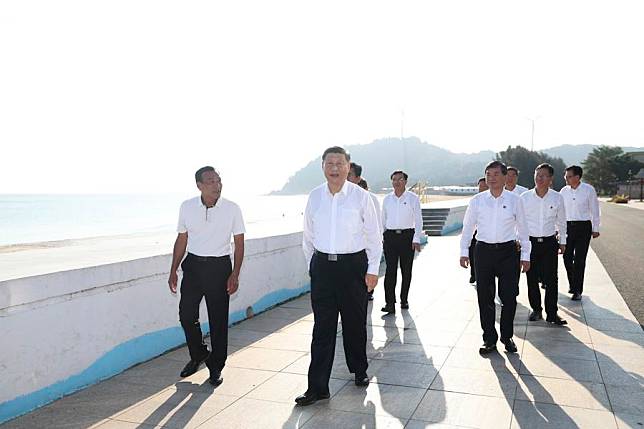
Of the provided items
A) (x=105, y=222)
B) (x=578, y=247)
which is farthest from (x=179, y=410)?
(x=105, y=222)

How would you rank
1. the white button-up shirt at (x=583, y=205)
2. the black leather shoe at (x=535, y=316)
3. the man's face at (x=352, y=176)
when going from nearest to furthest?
1. the black leather shoe at (x=535, y=316)
2. the man's face at (x=352, y=176)
3. the white button-up shirt at (x=583, y=205)

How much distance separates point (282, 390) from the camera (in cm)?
457

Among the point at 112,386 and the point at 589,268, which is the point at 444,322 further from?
the point at 589,268

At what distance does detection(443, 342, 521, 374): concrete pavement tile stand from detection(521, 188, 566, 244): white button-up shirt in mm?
1937

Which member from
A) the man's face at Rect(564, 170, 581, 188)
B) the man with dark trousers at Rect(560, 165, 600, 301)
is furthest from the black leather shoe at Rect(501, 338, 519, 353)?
the man's face at Rect(564, 170, 581, 188)

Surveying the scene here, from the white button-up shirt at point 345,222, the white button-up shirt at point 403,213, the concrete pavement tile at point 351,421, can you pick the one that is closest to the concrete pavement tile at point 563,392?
the concrete pavement tile at point 351,421

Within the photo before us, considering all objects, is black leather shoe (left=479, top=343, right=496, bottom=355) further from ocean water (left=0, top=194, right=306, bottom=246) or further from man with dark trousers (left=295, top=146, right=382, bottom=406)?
ocean water (left=0, top=194, right=306, bottom=246)

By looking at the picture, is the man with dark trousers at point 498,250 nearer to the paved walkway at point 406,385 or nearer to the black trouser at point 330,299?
the paved walkway at point 406,385

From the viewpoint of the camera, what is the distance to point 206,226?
4.87 meters

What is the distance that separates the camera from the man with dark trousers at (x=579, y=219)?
8.37m

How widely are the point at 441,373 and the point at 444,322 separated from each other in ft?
6.61

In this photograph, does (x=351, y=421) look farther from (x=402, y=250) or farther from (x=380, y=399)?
(x=402, y=250)

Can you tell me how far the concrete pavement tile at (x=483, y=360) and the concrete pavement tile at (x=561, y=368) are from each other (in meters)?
0.10

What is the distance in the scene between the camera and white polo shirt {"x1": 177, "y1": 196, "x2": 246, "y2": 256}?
4.87 metres
